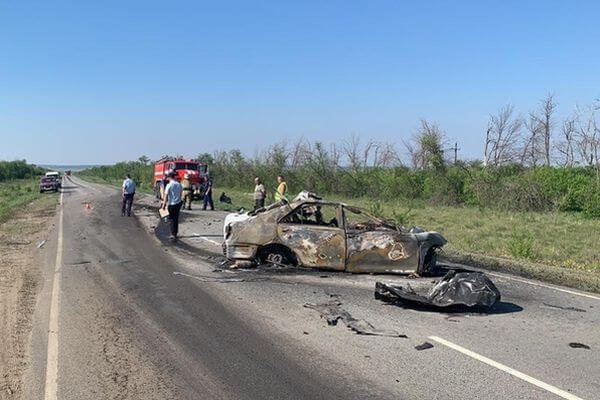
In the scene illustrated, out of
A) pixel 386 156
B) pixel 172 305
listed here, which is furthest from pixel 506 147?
pixel 172 305

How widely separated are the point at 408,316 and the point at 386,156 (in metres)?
40.8

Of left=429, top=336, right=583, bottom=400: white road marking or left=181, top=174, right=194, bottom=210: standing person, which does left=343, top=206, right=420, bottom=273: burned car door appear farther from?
left=181, top=174, right=194, bottom=210: standing person

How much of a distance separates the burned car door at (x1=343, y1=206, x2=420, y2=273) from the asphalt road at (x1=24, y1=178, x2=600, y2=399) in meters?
0.30

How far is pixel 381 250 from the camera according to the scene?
34.9 feet

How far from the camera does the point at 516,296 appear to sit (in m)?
9.49

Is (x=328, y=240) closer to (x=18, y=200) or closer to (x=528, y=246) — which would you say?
(x=528, y=246)

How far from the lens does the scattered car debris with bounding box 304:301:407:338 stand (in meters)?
7.01

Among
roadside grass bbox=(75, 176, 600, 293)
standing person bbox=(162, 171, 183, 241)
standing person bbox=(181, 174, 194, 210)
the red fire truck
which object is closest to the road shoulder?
standing person bbox=(162, 171, 183, 241)

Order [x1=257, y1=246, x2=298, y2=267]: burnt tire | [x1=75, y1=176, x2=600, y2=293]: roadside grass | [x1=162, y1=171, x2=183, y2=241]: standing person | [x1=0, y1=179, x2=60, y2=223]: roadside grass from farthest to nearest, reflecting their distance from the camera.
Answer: [x1=0, y1=179, x2=60, y2=223]: roadside grass < [x1=162, y1=171, x2=183, y2=241]: standing person < [x1=75, y1=176, x2=600, y2=293]: roadside grass < [x1=257, y1=246, x2=298, y2=267]: burnt tire

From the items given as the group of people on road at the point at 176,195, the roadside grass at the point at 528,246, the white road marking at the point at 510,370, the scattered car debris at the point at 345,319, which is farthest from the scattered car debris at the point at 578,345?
the group of people on road at the point at 176,195

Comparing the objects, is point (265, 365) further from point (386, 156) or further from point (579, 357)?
point (386, 156)

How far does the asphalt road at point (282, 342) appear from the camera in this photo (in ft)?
17.0

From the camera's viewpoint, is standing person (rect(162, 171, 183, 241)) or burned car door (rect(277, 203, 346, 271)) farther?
standing person (rect(162, 171, 183, 241))

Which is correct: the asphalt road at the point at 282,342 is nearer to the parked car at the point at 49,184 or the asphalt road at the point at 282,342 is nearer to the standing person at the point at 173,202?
the standing person at the point at 173,202
